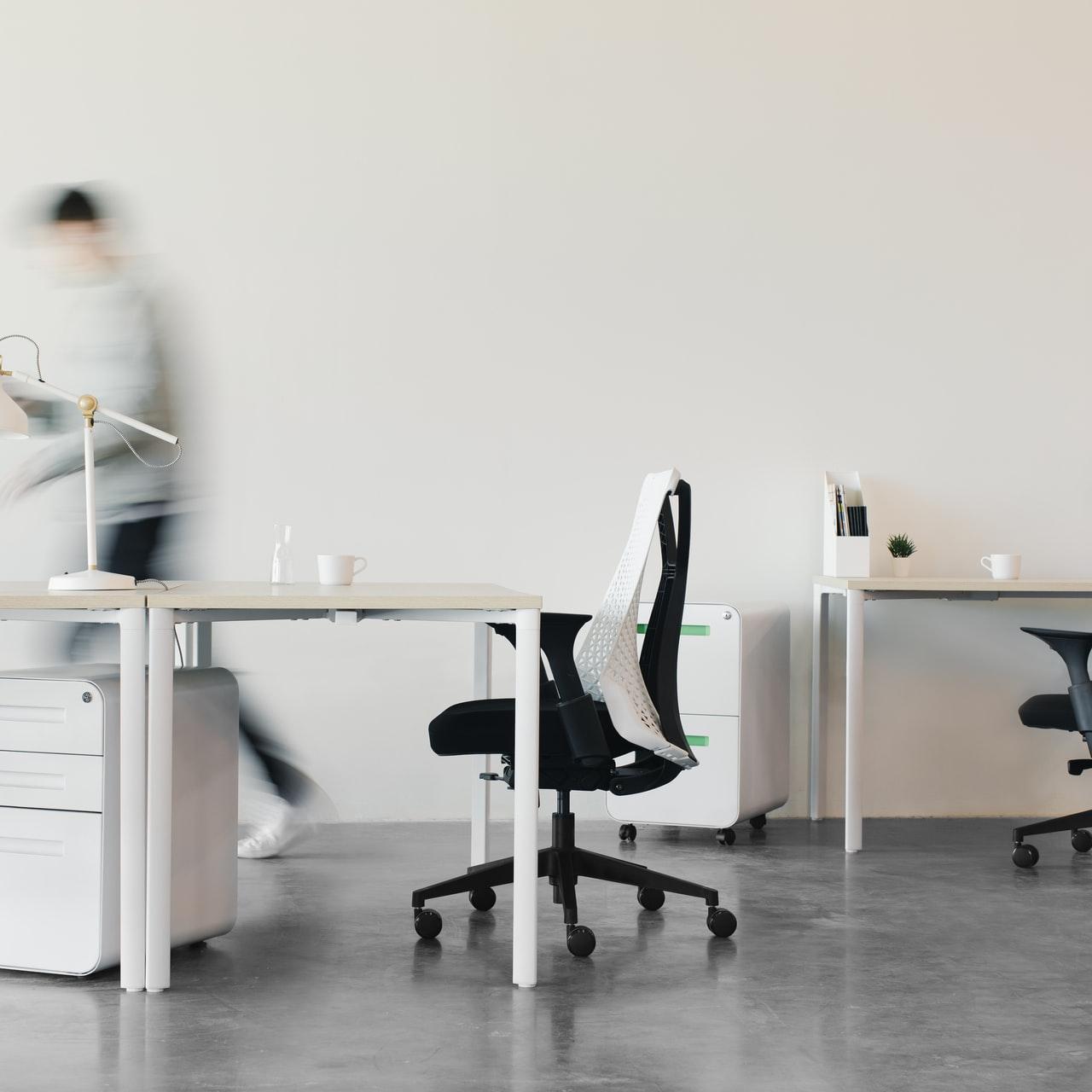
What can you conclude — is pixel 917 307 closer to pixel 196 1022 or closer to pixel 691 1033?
pixel 691 1033

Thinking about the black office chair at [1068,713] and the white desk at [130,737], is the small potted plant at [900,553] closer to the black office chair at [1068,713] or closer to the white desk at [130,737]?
the black office chair at [1068,713]

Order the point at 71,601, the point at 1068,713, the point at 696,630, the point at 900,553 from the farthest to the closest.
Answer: the point at 900,553 < the point at 696,630 < the point at 1068,713 < the point at 71,601

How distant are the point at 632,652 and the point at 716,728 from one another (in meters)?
1.36

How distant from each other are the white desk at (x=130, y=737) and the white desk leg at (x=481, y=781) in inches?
45.5

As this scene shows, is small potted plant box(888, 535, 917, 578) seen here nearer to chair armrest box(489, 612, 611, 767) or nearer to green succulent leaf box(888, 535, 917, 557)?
green succulent leaf box(888, 535, 917, 557)

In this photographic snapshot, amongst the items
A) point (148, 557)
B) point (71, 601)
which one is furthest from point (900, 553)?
point (71, 601)

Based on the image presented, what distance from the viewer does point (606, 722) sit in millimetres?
3137

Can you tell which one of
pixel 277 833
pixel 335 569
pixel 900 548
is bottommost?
pixel 277 833

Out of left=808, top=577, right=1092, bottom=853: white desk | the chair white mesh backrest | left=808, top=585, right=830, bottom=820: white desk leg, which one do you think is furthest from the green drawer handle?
the chair white mesh backrest

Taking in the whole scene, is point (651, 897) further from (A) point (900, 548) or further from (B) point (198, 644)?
(A) point (900, 548)

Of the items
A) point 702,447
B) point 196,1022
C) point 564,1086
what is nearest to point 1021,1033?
point 564,1086

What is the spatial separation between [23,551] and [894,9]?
3.83m

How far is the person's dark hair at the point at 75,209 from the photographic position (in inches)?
183

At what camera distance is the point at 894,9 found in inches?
191
